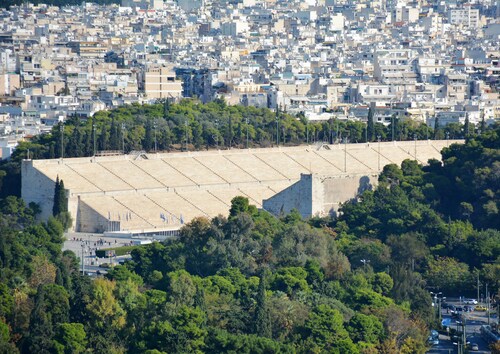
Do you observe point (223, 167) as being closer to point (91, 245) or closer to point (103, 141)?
point (103, 141)

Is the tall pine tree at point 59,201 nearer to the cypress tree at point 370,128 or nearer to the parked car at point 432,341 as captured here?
the cypress tree at point 370,128

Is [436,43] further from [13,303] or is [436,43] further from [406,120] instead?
[13,303]

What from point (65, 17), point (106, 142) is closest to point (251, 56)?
point (65, 17)

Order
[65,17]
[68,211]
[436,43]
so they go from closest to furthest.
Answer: [68,211], [436,43], [65,17]

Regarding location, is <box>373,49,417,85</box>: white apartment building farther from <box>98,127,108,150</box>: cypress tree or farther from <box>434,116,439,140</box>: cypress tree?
<box>98,127,108,150</box>: cypress tree

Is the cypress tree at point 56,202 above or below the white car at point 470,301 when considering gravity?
below

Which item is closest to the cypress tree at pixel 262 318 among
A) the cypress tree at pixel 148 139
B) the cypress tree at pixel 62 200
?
the cypress tree at pixel 62 200
